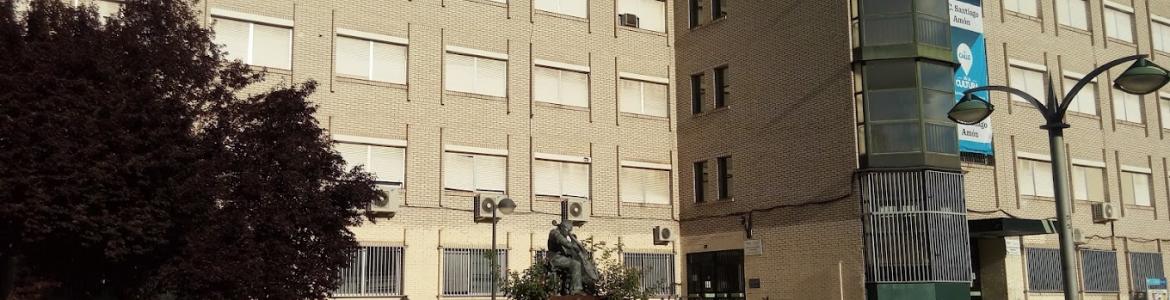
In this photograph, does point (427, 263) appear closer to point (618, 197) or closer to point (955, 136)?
point (618, 197)

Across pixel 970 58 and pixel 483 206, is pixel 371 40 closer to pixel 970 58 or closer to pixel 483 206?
pixel 483 206

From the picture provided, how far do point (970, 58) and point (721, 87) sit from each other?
6.75 m

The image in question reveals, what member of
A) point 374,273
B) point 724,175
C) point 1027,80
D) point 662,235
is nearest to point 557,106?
point 662,235

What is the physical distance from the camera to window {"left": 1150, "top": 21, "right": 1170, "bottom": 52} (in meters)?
35.0

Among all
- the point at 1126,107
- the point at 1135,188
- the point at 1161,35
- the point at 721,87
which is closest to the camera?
the point at 721,87

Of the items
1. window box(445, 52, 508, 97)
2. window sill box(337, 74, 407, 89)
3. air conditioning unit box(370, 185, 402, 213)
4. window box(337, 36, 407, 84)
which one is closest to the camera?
air conditioning unit box(370, 185, 402, 213)

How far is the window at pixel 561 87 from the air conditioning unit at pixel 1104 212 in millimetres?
14613

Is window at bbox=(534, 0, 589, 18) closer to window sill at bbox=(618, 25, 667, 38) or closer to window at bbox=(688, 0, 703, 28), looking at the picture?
window sill at bbox=(618, 25, 667, 38)

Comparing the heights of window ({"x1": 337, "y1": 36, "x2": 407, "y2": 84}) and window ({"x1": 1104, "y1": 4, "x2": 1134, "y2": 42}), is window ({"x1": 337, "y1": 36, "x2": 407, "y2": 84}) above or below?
below

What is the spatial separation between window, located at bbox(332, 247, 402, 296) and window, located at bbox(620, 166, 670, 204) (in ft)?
23.6

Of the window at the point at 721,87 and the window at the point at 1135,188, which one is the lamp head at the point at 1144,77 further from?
the window at the point at 1135,188

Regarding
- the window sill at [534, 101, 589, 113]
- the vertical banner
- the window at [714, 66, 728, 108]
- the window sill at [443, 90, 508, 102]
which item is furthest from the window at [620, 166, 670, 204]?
the vertical banner

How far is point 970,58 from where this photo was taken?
28.7 m

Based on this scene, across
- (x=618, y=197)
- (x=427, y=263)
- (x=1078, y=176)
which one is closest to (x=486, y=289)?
(x=427, y=263)
